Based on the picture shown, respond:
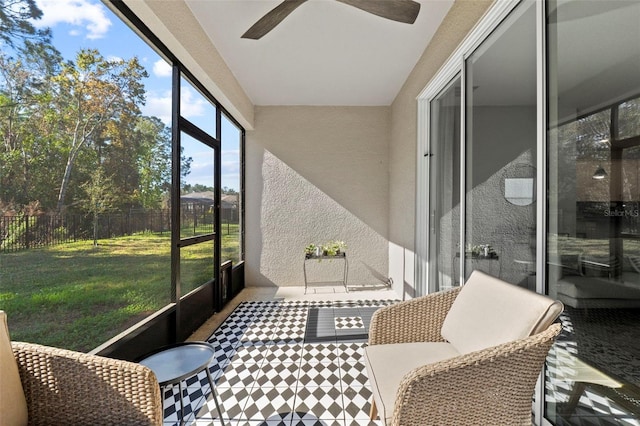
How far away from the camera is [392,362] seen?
134 centimetres

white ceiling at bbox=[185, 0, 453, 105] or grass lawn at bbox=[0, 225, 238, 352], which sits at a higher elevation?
white ceiling at bbox=[185, 0, 453, 105]

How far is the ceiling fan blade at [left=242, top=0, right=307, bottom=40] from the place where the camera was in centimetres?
185

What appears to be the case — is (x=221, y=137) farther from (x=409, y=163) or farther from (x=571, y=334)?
(x=571, y=334)

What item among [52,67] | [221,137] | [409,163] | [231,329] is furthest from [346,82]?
[231,329]

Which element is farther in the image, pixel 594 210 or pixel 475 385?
pixel 594 210

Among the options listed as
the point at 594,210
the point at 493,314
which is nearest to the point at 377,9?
the point at 594,210

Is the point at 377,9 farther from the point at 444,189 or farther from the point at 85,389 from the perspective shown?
the point at 85,389

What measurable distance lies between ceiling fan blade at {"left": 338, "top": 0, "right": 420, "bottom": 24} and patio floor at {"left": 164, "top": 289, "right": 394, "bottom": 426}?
8.09ft

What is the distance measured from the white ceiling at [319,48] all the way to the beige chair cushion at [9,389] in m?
2.31

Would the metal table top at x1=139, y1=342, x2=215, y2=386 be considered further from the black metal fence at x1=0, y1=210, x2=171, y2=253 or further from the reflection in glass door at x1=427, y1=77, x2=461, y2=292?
the reflection in glass door at x1=427, y1=77, x2=461, y2=292

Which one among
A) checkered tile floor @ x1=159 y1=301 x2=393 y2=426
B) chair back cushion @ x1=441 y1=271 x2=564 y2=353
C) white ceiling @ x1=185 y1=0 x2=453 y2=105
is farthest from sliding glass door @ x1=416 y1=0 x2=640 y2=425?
checkered tile floor @ x1=159 y1=301 x2=393 y2=426

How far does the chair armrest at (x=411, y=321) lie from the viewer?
1.55 metres

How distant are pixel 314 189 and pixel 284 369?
8.74 feet

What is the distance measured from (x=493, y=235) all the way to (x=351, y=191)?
2.60m
